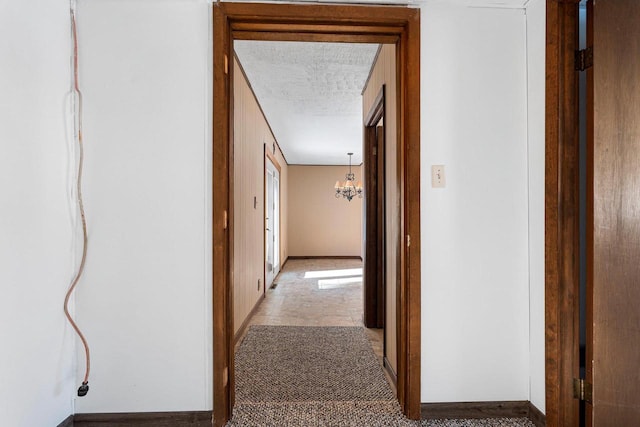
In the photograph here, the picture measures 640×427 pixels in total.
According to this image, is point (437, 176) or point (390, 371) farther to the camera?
point (390, 371)

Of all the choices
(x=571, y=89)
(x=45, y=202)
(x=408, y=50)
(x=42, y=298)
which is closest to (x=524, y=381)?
(x=571, y=89)

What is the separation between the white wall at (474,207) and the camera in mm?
1852

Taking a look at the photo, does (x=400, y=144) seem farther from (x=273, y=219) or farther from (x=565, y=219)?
(x=273, y=219)

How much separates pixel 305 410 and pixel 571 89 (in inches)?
81.5

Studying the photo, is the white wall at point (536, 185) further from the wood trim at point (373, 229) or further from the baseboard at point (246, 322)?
the baseboard at point (246, 322)

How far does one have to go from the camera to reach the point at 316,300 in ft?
15.1

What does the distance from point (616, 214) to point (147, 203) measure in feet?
6.84

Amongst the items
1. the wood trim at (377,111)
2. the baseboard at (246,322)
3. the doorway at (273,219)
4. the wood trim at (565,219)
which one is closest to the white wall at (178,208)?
the wood trim at (565,219)

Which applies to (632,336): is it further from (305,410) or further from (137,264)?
(137,264)

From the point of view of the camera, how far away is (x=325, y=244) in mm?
9422

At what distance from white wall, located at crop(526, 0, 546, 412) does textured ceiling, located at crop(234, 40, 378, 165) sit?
4.08 feet

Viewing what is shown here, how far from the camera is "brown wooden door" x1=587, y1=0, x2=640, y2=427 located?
4.55ft

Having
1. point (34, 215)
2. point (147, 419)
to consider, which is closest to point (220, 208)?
point (34, 215)

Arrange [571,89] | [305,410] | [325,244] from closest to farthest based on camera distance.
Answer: [571,89]
[305,410]
[325,244]
